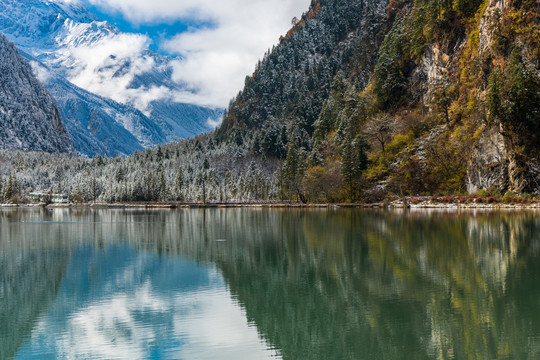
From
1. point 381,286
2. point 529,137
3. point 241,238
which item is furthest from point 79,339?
point 529,137

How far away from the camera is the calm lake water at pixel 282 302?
1258cm

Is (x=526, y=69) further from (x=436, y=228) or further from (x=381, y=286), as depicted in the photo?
(x=381, y=286)

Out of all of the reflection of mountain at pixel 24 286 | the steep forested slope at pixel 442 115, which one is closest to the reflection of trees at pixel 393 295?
the reflection of mountain at pixel 24 286

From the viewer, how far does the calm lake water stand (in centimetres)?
1258

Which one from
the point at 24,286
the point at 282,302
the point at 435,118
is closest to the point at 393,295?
the point at 282,302

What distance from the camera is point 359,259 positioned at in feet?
82.3

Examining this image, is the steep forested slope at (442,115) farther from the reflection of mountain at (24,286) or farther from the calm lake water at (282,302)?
the reflection of mountain at (24,286)

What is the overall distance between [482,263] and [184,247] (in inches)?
805

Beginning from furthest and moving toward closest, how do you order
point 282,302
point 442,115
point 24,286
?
point 442,115 → point 24,286 → point 282,302

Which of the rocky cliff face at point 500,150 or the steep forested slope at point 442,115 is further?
the steep forested slope at point 442,115

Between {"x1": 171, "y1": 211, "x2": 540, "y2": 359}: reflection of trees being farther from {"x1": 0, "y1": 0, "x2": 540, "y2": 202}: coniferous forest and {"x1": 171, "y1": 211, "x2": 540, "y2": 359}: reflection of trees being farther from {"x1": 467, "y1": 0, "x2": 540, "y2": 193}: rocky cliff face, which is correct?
{"x1": 0, "y1": 0, "x2": 540, "y2": 202}: coniferous forest

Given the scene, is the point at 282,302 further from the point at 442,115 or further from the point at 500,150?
the point at 442,115

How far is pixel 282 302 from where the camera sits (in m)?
17.1

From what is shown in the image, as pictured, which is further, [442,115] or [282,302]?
[442,115]
